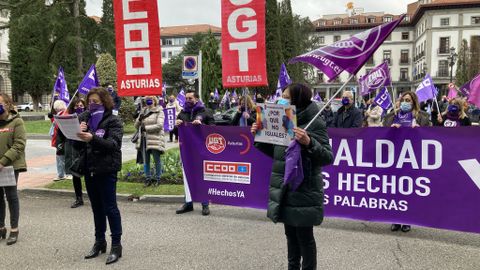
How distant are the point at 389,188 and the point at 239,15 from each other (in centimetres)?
349

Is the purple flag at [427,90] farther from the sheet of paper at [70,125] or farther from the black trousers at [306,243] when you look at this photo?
the sheet of paper at [70,125]

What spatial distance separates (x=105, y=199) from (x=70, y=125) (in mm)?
909

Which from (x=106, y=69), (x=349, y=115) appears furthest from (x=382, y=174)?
(x=106, y=69)

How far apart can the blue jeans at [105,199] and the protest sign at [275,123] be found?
1944mm

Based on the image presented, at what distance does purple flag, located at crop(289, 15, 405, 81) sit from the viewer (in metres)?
4.43

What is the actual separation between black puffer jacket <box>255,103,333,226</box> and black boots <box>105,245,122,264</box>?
215cm

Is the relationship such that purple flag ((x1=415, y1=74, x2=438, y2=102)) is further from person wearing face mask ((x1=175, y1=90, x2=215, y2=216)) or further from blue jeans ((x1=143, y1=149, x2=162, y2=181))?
blue jeans ((x1=143, y1=149, x2=162, y2=181))

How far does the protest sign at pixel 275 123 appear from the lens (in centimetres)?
334

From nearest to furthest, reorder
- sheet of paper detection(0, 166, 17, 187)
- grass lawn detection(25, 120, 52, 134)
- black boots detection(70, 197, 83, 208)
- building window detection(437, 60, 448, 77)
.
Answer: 1. sheet of paper detection(0, 166, 17, 187)
2. black boots detection(70, 197, 83, 208)
3. grass lawn detection(25, 120, 52, 134)
4. building window detection(437, 60, 448, 77)

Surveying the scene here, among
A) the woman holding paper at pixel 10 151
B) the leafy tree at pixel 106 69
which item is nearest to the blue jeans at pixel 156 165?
the woman holding paper at pixel 10 151

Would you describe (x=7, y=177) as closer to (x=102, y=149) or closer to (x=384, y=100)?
(x=102, y=149)

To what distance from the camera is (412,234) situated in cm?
577

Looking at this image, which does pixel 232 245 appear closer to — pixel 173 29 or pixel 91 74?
pixel 91 74

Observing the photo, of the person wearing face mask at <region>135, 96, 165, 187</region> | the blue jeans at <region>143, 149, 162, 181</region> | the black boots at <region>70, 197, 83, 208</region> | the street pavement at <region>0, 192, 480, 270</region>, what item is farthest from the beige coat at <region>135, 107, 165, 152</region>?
the street pavement at <region>0, 192, 480, 270</region>
